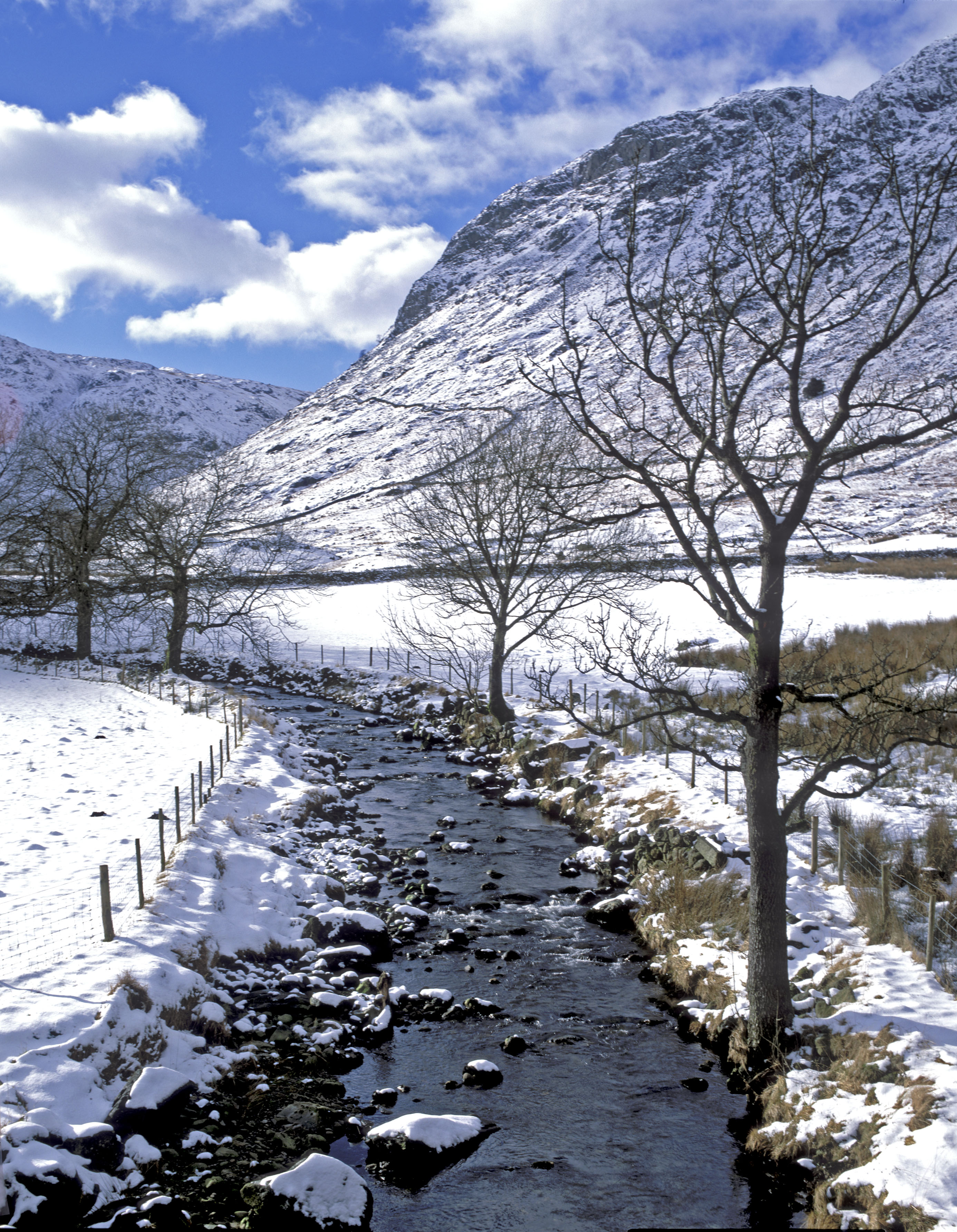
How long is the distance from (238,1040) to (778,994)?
6080 mm

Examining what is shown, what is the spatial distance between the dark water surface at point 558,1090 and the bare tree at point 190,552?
19.8 metres

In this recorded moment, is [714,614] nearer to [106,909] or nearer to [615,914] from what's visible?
[615,914]

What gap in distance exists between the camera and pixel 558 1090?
8828 mm

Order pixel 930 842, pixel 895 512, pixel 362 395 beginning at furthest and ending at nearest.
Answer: pixel 362 395, pixel 895 512, pixel 930 842

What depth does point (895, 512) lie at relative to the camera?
6756cm

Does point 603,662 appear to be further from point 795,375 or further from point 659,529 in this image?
point 659,529

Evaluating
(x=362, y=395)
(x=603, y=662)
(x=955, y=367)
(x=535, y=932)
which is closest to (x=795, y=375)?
(x=603, y=662)

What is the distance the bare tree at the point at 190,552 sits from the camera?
3052 cm

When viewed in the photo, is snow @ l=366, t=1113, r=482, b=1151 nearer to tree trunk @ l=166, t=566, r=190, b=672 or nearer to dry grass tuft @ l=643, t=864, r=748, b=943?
dry grass tuft @ l=643, t=864, r=748, b=943

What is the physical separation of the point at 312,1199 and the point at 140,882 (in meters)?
4.93

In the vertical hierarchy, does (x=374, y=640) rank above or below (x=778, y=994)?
above

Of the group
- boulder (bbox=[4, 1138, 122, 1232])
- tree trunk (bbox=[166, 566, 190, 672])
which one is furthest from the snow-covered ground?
boulder (bbox=[4, 1138, 122, 1232])

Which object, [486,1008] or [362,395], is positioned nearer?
[486,1008]

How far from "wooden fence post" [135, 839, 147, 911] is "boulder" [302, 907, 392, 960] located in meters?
2.51
